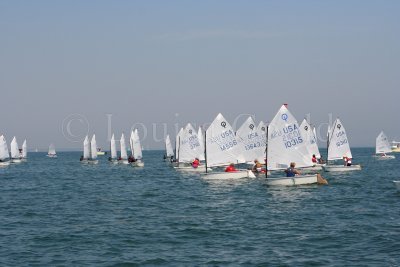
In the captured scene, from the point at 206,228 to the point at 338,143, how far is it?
140 ft

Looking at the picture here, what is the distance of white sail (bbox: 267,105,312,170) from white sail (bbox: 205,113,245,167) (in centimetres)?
809

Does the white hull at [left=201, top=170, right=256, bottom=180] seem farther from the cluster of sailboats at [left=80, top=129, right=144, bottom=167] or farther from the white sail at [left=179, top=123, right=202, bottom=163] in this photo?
the cluster of sailboats at [left=80, top=129, right=144, bottom=167]

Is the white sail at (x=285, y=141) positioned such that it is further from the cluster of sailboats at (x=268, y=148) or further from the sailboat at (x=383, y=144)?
the sailboat at (x=383, y=144)

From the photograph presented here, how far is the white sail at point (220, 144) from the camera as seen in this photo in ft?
173

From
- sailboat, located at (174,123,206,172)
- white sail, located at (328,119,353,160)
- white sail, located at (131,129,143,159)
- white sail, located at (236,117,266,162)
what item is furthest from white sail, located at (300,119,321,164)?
white sail, located at (131,129,143,159)

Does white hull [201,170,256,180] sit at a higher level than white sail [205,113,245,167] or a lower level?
lower

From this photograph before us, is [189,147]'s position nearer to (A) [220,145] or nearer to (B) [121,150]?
(A) [220,145]

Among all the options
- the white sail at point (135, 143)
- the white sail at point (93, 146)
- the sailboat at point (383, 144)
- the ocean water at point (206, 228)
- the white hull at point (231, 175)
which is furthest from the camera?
the sailboat at point (383, 144)

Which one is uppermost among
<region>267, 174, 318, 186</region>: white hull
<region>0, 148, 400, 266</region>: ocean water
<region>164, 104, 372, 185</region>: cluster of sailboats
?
<region>164, 104, 372, 185</region>: cluster of sailboats

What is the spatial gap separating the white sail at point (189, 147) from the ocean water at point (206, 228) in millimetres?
28749

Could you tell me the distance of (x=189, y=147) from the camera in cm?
7250

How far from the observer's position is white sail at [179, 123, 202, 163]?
71.8 metres

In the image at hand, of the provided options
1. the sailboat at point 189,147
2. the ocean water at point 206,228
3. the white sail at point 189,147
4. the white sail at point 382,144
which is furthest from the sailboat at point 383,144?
the ocean water at point 206,228

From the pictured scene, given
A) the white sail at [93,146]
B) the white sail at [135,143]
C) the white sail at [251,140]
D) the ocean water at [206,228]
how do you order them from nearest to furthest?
1. the ocean water at [206,228]
2. the white sail at [251,140]
3. the white sail at [135,143]
4. the white sail at [93,146]
